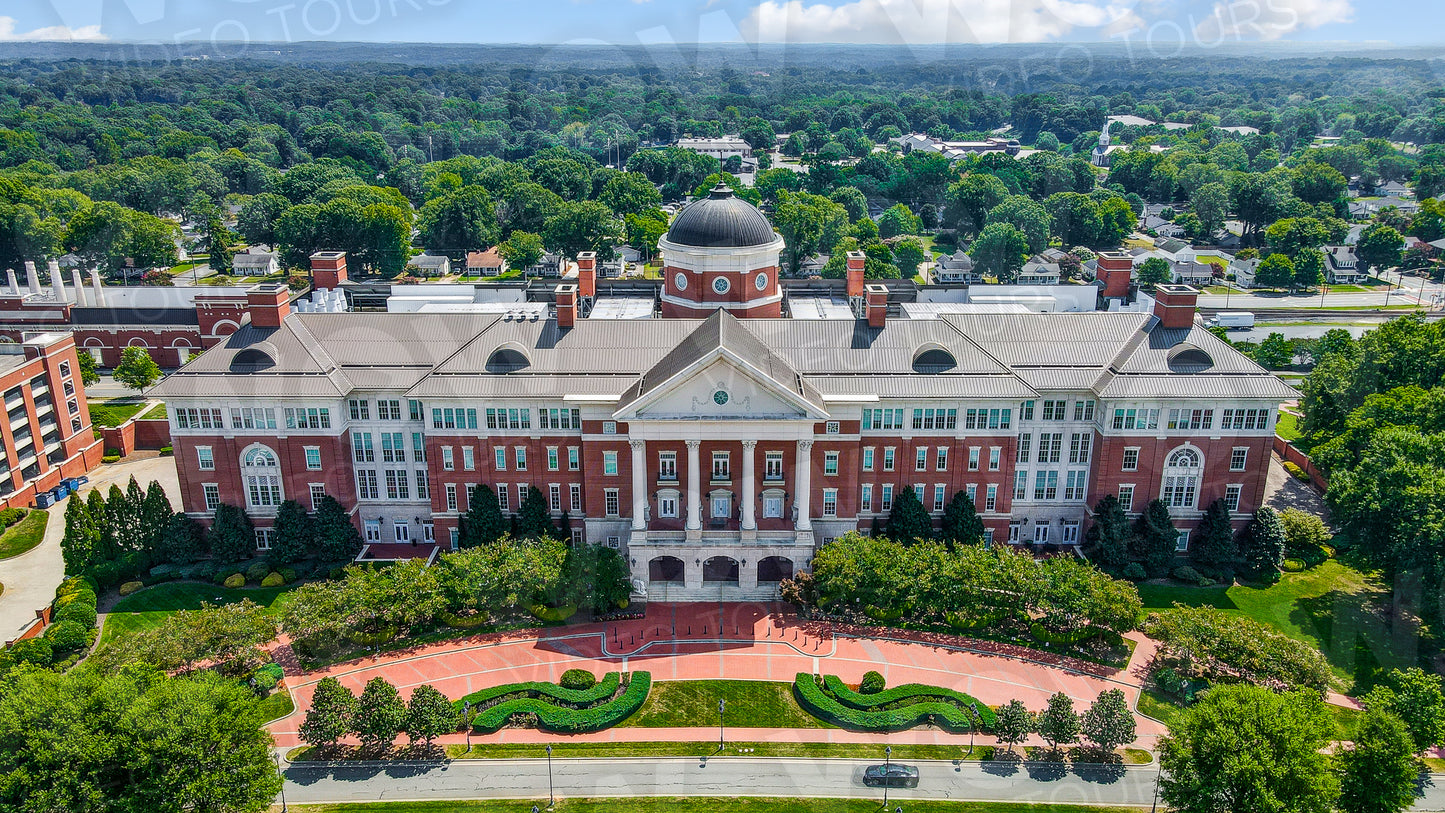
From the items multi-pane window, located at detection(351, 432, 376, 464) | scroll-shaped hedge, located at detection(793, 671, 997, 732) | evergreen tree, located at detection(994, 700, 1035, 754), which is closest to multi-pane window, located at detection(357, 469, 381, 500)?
multi-pane window, located at detection(351, 432, 376, 464)

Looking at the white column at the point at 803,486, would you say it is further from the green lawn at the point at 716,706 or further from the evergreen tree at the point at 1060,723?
the evergreen tree at the point at 1060,723

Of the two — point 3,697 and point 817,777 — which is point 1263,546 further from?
point 3,697

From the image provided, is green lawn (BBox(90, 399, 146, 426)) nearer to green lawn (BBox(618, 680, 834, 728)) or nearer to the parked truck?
green lawn (BBox(618, 680, 834, 728))

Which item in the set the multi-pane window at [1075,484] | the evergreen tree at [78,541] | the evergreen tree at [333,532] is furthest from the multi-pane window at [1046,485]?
the evergreen tree at [78,541]

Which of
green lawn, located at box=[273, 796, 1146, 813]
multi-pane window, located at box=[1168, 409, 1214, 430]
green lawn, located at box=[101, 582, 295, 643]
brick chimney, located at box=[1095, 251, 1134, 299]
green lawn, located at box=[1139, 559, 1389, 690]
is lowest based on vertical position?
green lawn, located at box=[273, 796, 1146, 813]

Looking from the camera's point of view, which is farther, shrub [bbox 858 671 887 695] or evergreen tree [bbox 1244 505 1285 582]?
evergreen tree [bbox 1244 505 1285 582]

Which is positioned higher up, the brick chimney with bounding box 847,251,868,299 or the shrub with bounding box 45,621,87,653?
the brick chimney with bounding box 847,251,868,299

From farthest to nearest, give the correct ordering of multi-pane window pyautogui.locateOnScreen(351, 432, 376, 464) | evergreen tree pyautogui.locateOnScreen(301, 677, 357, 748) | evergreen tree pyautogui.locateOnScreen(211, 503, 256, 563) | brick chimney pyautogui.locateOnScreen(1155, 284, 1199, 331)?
brick chimney pyautogui.locateOnScreen(1155, 284, 1199, 331) → multi-pane window pyautogui.locateOnScreen(351, 432, 376, 464) → evergreen tree pyautogui.locateOnScreen(211, 503, 256, 563) → evergreen tree pyautogui.locateOnScreen(301, 677, 357, 748)

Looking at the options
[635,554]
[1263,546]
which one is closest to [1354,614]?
[1263,546]
